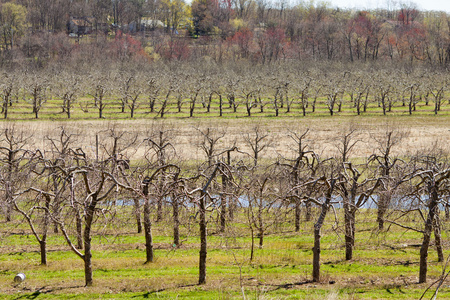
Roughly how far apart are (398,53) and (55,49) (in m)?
82.3

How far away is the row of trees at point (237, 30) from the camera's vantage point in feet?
378

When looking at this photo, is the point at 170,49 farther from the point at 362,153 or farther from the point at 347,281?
the point at 347,281

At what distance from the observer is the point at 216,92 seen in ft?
216

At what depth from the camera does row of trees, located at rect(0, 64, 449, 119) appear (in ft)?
213

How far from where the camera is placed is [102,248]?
21.9m

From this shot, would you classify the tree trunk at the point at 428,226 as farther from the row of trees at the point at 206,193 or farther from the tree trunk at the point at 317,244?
the tree trunk at the point at 317,244

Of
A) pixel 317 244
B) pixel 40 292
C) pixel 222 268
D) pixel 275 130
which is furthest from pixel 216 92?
pixel 40 292

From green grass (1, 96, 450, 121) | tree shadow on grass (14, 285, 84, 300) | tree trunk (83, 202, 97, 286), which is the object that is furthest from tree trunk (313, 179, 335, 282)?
green grass (1, 96, 450, 121)

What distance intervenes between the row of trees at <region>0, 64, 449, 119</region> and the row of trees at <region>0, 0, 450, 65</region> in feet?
117

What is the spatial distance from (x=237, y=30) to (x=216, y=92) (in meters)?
85.6

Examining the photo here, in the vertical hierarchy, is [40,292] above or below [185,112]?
below

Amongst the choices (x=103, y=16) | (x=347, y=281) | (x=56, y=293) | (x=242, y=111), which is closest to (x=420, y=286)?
(x=347, y=281)

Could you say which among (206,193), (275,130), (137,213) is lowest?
(137,213)

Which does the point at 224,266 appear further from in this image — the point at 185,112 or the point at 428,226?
the point at 185,112
